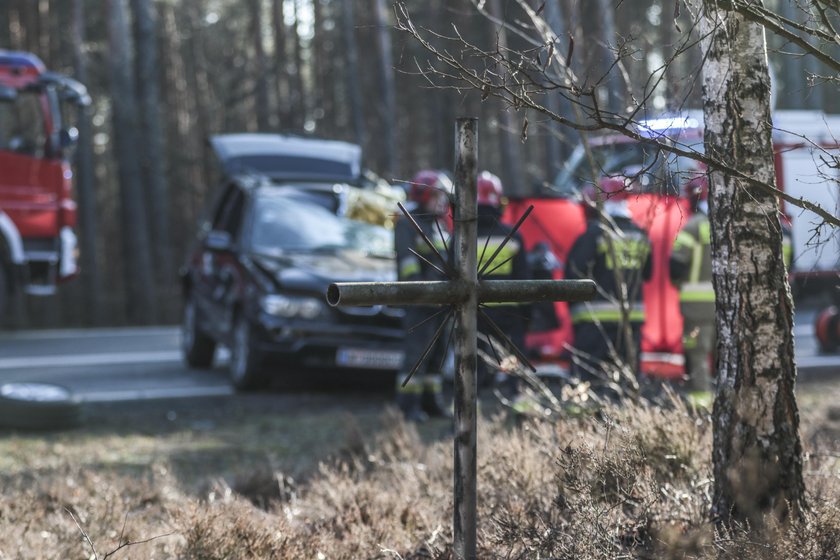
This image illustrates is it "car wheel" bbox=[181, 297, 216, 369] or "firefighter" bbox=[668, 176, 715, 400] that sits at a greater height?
"firefighter" bbox=[668, 176, 715, 400]

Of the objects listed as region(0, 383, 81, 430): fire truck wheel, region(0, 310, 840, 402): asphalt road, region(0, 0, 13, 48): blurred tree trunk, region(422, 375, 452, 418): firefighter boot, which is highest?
region(0, 0, 13, 48): blurred tree trunk

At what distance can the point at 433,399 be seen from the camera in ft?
30.2

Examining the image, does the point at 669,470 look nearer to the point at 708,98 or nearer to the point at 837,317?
the point at 708,98

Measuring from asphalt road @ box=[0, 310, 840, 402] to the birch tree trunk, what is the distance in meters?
6.54

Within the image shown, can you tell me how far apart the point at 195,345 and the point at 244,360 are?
7.25 feet

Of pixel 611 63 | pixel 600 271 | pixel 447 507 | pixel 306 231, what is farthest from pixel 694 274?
pixel 611 63

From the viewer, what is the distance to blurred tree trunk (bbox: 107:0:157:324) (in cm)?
2188

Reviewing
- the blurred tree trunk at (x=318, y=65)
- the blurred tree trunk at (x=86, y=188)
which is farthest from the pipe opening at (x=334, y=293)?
the blurred tree trunk at (x=318, y=65)

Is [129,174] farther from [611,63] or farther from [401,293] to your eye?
[611,63]

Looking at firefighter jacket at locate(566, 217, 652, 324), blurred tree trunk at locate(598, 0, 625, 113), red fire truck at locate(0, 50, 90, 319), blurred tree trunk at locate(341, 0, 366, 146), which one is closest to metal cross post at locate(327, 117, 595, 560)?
blurred tree trunk at locate(598, 0, 625, 113)

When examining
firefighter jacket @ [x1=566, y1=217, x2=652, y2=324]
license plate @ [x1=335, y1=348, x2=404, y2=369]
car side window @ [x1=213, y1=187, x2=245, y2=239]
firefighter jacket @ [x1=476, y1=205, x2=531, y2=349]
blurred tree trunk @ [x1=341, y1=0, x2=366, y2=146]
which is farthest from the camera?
blurred tree trunk @ [x1=341, y1=0, x2=366, y2=146]

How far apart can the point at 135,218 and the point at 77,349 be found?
8.89 m

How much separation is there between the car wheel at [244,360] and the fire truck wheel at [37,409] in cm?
178

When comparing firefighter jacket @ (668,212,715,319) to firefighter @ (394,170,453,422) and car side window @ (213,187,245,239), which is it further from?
car side window @ (213,187,245,239)
